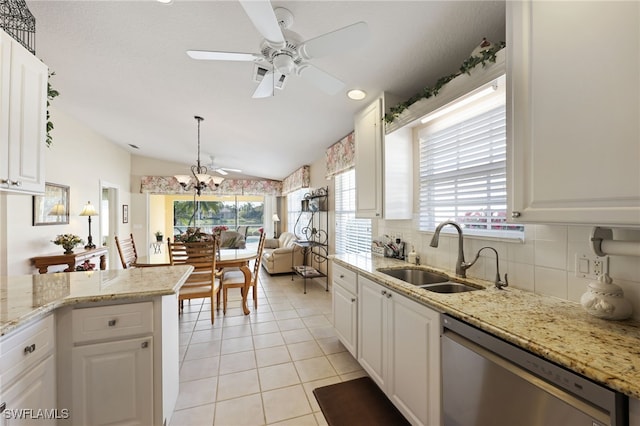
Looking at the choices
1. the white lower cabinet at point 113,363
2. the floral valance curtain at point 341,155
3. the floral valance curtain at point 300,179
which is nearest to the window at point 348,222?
the floral valance curtain at point 341,155

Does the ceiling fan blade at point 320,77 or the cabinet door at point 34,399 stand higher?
the ceiling fan blade at point 320,77

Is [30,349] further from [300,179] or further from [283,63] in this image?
[300,179]

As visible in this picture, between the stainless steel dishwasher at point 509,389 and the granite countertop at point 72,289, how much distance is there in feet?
4.91

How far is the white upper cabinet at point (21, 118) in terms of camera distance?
1.40m

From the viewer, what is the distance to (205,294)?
306 centimetres

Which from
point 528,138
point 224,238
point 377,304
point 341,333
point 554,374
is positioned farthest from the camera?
point 224,238

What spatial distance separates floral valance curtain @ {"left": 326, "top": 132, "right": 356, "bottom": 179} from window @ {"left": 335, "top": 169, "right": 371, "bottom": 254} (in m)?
0.16

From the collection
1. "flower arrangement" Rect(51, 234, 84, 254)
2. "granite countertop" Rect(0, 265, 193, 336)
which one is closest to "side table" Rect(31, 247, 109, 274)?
"flower arrangement" Rect(51, 234, 84, 254)

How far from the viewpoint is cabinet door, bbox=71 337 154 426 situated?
1.34m

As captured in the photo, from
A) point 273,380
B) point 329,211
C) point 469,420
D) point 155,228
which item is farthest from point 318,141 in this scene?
point 155,228

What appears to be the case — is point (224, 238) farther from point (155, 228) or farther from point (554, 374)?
point (554, 374)

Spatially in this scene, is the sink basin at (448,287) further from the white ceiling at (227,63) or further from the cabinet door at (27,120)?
the cabinet door at (27,120)

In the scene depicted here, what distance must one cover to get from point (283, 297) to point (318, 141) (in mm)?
2534

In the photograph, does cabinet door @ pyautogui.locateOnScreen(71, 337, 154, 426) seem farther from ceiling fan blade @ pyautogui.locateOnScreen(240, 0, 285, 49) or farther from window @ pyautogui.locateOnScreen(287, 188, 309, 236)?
window @ pyautogui.locateOnScreen(287, 188, 309, 236)
